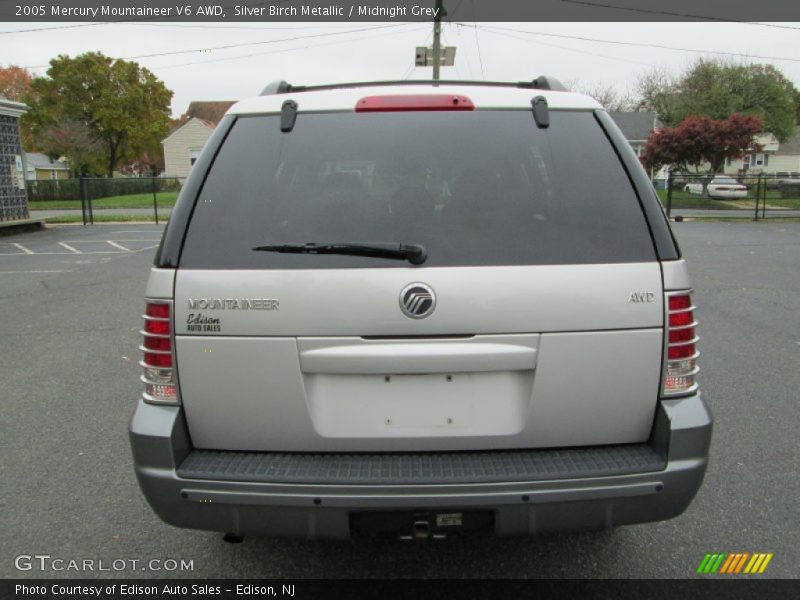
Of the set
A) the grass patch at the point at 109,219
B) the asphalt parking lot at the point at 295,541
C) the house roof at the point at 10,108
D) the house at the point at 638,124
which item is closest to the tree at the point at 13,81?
the grass patch at the point at 109,219

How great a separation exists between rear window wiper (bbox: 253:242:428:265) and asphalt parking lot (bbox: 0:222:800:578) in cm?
134

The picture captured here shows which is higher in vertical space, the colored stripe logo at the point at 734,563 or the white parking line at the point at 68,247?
the white parking line at the point at 68,247

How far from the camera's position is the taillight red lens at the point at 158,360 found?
2.22 meters

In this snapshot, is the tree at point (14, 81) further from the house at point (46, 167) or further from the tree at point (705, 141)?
the tree at point (705, 141)

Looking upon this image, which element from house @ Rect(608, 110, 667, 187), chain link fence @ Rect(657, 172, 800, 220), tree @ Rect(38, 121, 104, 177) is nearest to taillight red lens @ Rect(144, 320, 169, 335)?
chain link fence @ Rect(657, 172, 800, 220)

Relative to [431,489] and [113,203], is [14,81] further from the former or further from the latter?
[431,489]

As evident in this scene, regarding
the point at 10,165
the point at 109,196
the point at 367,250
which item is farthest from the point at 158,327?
the point at 109,196

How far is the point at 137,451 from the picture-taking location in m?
2.22

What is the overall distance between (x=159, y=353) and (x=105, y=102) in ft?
182

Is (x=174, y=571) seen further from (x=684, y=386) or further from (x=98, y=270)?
(x=98, y=270)

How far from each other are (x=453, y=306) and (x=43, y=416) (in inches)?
145

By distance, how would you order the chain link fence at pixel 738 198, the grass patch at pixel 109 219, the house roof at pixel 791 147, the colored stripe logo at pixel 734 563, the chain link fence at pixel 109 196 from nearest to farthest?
the colored stripe logo at pixel 734 563
the grass patch at pixel 109 219
the chain link fence at pixel 738 198
the chain link fence at pixel 109 196
the house roof at pixel 791 147

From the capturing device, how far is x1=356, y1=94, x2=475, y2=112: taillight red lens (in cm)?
237

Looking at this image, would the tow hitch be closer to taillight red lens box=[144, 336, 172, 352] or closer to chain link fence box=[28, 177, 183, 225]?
taillight red lens box=[144, 336, 172, 352]
